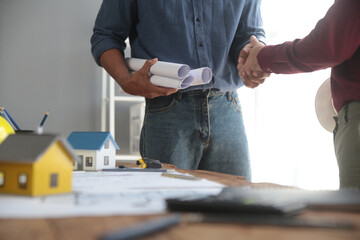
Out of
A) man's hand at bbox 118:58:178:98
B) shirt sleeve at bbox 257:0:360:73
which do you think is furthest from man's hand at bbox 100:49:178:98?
shirt sleeve at bbox 257:0:360:73

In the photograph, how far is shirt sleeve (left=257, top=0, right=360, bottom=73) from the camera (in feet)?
3.05

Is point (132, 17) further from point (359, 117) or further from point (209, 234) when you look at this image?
point (209, 234)

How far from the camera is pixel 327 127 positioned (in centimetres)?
116

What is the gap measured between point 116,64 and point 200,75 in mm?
327

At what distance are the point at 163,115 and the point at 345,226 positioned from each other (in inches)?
39.7

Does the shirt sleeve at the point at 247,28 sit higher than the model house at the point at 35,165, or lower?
A: higher

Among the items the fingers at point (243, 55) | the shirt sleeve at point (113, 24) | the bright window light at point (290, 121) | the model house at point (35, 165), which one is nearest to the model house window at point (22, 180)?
the model house at point (35, 165)

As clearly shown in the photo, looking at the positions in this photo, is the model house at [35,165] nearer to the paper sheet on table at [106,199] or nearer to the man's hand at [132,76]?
the paper sheet on table at [106,199]

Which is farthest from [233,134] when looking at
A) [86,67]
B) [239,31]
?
[86,67]

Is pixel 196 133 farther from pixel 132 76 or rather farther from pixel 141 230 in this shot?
pixel 141 230

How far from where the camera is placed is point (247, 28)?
1552mm

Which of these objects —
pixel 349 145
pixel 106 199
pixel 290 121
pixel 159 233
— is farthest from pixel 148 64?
pixel 290 121

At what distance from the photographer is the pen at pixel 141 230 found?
0.34 meters

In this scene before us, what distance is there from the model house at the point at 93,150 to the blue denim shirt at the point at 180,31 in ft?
1.38
